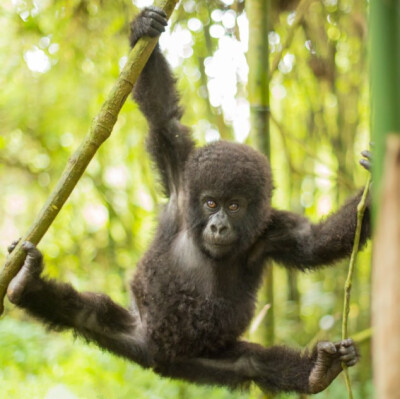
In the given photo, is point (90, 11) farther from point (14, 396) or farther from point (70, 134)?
point (14, 396)

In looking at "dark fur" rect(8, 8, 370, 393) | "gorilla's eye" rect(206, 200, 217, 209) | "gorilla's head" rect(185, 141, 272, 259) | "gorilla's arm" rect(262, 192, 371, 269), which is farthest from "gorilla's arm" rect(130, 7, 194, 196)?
"gorilla's arm" rect(262, 192, 371, 269)

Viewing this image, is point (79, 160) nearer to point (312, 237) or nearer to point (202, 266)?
point (202, 266)

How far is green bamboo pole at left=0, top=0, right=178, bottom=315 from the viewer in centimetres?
201

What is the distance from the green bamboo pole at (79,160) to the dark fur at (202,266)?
45 centimetres

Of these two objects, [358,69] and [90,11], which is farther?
[358,69]

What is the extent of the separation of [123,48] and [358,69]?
2.07 metres

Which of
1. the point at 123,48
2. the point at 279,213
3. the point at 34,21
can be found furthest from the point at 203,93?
the point at 279,213

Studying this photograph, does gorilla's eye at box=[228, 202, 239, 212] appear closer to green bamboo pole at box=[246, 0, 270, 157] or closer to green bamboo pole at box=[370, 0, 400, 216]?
green bamboo pole at box=[246, 0, 270, 157]

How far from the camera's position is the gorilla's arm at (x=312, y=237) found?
8.46 ft

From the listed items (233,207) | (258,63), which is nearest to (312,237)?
(233,207)

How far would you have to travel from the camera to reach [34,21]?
12.1 ft

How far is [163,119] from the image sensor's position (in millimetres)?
2861

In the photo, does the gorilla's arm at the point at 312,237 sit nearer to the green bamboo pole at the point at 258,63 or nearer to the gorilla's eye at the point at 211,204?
the gorilla's eye at the point at 211,204

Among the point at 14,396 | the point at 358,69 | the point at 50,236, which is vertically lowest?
the point at 14,396
